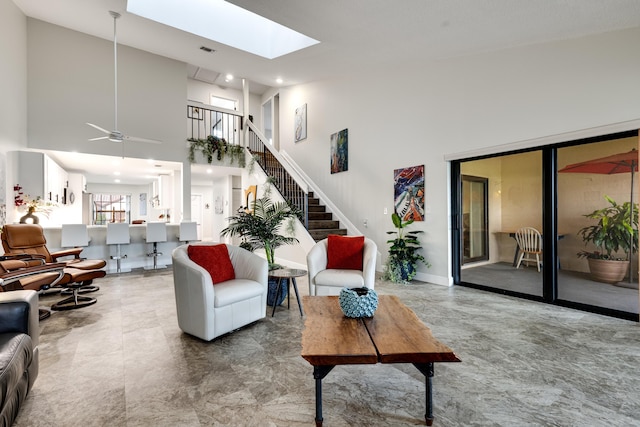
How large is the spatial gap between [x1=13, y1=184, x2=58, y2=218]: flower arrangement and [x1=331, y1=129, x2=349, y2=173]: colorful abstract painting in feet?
18.9

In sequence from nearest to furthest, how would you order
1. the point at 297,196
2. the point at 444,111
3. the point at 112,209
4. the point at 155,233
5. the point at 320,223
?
the point at 444,111, the point at 155,233, the point at 320,223, the point at 297,196, the point at 112,209

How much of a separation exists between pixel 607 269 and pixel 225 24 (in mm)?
7141

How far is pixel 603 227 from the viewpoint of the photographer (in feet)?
12.1

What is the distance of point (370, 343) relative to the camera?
5.92 ft

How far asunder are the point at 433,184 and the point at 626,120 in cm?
241

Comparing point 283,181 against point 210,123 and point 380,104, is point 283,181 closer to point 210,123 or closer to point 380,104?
point 380,104

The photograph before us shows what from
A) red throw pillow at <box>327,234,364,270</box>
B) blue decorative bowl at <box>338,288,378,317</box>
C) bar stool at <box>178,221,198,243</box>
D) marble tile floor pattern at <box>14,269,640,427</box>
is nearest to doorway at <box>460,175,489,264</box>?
marble tile floor pattern at <box>14,269,640,427</box>

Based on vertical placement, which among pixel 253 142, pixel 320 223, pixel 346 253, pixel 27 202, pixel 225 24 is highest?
pixel 225 24

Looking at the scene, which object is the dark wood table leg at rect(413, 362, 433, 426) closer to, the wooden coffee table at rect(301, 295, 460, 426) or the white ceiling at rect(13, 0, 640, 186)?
the wooden coffee table at rect(301, 295, 460, 426)

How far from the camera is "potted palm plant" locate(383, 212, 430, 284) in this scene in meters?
5.29

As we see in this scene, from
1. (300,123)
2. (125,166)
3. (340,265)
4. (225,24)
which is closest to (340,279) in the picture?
(340,265)

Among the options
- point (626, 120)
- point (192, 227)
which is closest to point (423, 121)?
point (626, 120)

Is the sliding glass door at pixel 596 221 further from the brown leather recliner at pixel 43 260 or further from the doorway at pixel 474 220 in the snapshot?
the brown leather recliner at pixel 43 260

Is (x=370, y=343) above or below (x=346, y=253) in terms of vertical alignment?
below
